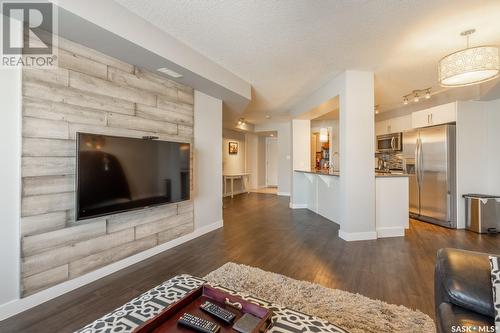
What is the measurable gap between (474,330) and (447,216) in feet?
13.2

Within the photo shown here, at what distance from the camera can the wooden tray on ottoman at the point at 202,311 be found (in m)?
1.04

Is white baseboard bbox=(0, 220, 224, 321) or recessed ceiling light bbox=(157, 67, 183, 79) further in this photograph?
recessed ceiling light bbox=(157, 67, 183, 79)

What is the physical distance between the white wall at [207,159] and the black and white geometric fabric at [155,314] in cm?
244

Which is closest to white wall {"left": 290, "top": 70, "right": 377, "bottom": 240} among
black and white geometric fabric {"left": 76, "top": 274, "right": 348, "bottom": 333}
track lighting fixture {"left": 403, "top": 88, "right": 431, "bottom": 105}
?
track lighting fixture {"left": 403, "top": 88, "right": 431, "bottom": 105}

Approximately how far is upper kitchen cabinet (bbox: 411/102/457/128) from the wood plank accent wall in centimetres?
492

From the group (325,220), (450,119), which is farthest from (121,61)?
(450,119)

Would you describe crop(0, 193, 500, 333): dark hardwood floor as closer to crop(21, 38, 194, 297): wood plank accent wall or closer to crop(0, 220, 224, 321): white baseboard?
crop(0, 220, 224, 321): white baseboard

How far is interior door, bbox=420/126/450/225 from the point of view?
415cm

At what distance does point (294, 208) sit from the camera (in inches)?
236

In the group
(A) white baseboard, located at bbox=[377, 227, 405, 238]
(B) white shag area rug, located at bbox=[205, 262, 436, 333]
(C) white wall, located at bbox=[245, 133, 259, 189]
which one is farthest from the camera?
(C) white wall, located at bbox=[245, 133, 259, 189]

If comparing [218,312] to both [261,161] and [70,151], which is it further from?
[261,161]

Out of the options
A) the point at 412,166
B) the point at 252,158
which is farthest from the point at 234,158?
the point at 412,166

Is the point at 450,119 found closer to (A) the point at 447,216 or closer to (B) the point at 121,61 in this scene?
(A) the point at 447,216

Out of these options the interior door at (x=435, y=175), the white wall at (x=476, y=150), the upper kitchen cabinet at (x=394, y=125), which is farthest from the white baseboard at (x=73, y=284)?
the upper kitchen cabinet at (x=394, y=125)
